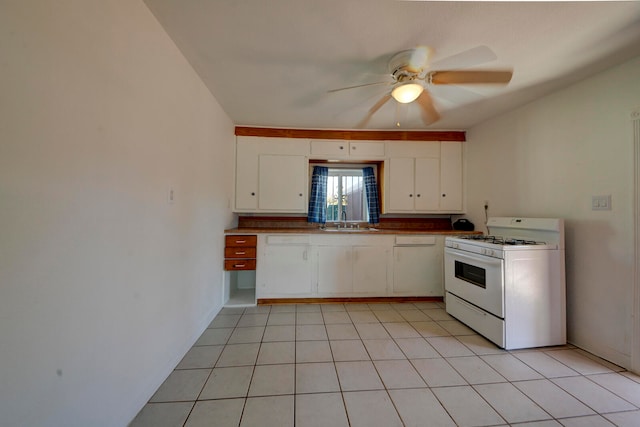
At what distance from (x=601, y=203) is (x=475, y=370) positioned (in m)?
1.69

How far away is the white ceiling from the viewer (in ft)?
4.53

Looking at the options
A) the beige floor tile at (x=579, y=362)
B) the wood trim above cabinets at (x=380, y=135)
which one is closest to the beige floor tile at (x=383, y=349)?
the beige floor tile at (x=579, y=362)

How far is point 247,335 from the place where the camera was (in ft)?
7.39

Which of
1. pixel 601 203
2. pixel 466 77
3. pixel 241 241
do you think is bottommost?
pixel 241 241

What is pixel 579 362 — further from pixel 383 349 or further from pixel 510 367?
pixel 383 349

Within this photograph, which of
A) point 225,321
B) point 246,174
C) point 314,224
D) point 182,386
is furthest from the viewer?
point 314,224

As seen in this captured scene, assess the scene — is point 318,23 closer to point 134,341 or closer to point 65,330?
point 65,330

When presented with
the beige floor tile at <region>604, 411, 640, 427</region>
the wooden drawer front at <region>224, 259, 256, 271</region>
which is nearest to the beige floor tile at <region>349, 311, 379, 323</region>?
the wooden drawer front at <region>224, 259, 256, 271</region>

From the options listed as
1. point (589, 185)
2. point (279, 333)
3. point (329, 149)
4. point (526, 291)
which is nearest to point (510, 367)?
point (526, 291)

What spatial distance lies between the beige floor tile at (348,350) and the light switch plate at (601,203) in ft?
7.34

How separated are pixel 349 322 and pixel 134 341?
73.9 inches

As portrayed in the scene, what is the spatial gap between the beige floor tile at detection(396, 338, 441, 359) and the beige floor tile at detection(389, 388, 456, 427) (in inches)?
15.6

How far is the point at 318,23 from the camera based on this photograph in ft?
4.88

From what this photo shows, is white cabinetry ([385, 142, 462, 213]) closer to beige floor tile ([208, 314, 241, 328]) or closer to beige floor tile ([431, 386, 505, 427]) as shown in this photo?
beige floor tile ([431, 386, 505, 427])
